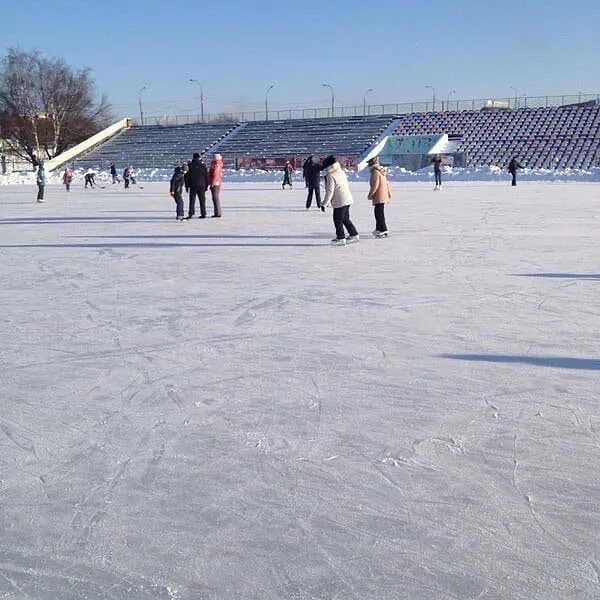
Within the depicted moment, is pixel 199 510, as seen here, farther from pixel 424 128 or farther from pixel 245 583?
pixel 424 128

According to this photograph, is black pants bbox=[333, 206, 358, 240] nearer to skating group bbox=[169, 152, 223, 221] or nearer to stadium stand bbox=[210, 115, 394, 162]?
skating group bbox=[169, 152, 223, 221]

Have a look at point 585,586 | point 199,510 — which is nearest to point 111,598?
point 199,510

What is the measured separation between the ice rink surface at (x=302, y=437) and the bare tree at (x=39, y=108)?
5971cm

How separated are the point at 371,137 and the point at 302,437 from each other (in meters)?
48.4

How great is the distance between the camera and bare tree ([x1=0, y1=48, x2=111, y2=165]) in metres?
61.9

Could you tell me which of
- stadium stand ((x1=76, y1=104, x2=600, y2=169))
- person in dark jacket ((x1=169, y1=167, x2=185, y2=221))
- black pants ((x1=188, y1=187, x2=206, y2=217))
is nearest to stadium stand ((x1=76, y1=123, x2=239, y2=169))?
stadium stand ((x1=76, y1=104, x2=600, y2=169))

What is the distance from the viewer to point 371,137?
50.1 meters

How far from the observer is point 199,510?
265 centimetres

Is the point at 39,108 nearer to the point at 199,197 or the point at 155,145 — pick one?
the point at 155,145

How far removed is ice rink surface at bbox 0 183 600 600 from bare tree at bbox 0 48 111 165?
59.7 m

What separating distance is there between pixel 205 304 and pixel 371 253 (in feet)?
11.7

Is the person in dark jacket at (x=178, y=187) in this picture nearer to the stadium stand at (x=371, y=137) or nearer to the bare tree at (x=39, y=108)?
the stadium stand at (x=371, y=137)

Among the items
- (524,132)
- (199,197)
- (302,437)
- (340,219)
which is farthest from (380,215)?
(524,132)

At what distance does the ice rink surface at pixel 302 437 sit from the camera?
2279 millimetres
